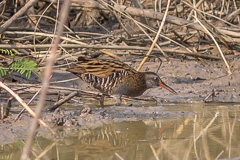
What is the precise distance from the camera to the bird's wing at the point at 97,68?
20.0 feet

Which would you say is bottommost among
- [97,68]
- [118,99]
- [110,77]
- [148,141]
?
[148,141]

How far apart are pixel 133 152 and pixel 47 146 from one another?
71 centimetres

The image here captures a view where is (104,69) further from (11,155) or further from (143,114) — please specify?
(11,155)

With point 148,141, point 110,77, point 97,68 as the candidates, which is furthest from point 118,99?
point 148,141

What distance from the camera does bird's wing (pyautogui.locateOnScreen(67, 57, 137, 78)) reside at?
20.0ft

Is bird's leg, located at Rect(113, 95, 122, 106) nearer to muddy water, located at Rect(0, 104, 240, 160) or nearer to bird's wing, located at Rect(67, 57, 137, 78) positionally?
bird's wing, located at Rect(67, 57, 137, 78)

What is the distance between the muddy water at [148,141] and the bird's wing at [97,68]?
1.07m

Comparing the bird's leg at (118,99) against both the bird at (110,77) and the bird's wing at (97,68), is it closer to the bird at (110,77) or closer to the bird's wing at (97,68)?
the bird at (110,77)

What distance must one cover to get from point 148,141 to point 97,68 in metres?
2.09

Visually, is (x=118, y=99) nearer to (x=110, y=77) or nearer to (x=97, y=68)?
(x=110, y=77)

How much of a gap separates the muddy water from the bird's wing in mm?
1073

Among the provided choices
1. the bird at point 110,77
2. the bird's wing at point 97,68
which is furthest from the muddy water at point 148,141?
the bird's wing at point 97,68

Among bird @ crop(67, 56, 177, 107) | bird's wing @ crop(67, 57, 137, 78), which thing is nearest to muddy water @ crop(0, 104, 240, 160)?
bird @ crop(67, 56, 177, 107)

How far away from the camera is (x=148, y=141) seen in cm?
425
